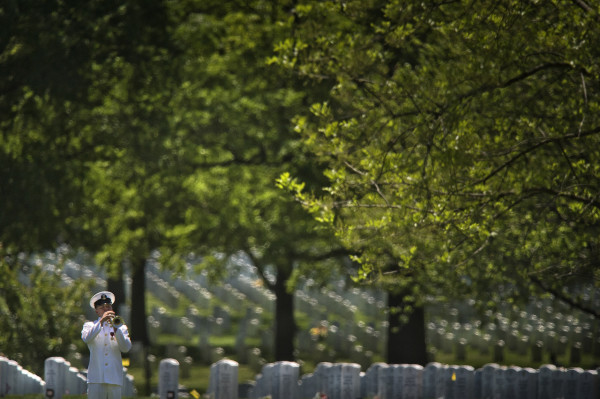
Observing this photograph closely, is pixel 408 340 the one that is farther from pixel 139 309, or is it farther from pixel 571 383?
pixel 139 309

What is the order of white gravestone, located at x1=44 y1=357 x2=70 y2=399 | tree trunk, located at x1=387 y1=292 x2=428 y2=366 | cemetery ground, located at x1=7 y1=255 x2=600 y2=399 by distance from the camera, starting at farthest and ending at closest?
1. cemetery ground, located at x1=7 y1=255 x2=600 y2=399
2. tree trunk, located at x1=387 y1=292 x2=428 y2=366
3. white gravestone, located at x1=44 y1=357 x2=70 y2=399

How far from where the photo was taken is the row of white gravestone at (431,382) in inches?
511

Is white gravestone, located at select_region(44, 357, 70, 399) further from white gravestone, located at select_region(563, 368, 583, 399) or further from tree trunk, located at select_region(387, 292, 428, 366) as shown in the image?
tree trunk, located at select_region(387, 292, 428, 366)

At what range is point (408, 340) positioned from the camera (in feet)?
60.1

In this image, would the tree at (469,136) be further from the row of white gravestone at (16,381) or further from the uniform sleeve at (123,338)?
the row of white gravestone at (16,381)

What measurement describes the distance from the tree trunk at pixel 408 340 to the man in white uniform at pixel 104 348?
30.3 ft

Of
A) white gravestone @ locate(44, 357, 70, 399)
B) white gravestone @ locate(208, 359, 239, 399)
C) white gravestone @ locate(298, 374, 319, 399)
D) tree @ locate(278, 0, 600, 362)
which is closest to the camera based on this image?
tree @ locate(278, 0, 600, 362)

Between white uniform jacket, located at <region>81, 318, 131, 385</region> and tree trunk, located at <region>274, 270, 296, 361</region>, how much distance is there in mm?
11345

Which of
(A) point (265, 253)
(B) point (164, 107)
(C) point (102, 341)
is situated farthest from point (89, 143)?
(C) point (102, 341)

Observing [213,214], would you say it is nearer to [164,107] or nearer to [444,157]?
[164,107]

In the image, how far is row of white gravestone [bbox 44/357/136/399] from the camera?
1291 cm

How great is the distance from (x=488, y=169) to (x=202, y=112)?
7947mm

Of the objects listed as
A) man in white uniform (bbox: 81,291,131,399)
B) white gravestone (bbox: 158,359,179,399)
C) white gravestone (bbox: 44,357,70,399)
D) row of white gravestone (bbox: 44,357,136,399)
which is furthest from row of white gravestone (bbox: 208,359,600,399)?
man in white uniform (bbox: 81,291,131,399)

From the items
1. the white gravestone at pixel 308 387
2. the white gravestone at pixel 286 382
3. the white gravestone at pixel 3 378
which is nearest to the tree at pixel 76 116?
the white gravestone at pixel 3 378
